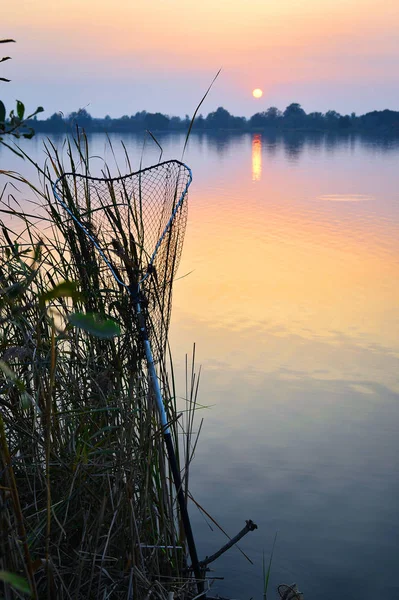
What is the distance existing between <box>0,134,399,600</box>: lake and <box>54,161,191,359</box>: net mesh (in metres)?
1.29

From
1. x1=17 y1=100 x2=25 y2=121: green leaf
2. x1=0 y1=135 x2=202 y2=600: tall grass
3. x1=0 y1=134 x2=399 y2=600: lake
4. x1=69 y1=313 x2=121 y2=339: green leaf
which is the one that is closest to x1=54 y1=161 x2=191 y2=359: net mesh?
x1=0 y1=135 x2=202 y2=600: tall grass

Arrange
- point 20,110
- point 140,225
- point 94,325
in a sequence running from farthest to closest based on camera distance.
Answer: point 140,225, point 20,110, point 94,325

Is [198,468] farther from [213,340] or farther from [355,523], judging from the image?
[213,340]

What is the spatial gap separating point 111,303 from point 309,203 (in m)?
17.5

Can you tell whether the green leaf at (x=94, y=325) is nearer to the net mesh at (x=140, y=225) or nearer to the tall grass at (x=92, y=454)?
the tall grass at (x=92, y=454)

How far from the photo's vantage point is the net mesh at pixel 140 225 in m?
2.85

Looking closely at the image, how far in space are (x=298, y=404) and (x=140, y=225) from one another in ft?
11.3

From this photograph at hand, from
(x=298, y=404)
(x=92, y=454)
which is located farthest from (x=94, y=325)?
(x=298, y=404)

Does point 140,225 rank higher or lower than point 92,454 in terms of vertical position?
higher

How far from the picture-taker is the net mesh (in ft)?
9.34

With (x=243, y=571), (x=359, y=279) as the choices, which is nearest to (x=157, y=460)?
(x=243, y=571)

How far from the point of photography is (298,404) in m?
6.06

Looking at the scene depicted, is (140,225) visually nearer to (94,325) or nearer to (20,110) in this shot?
(20,110)

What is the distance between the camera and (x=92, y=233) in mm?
2951
